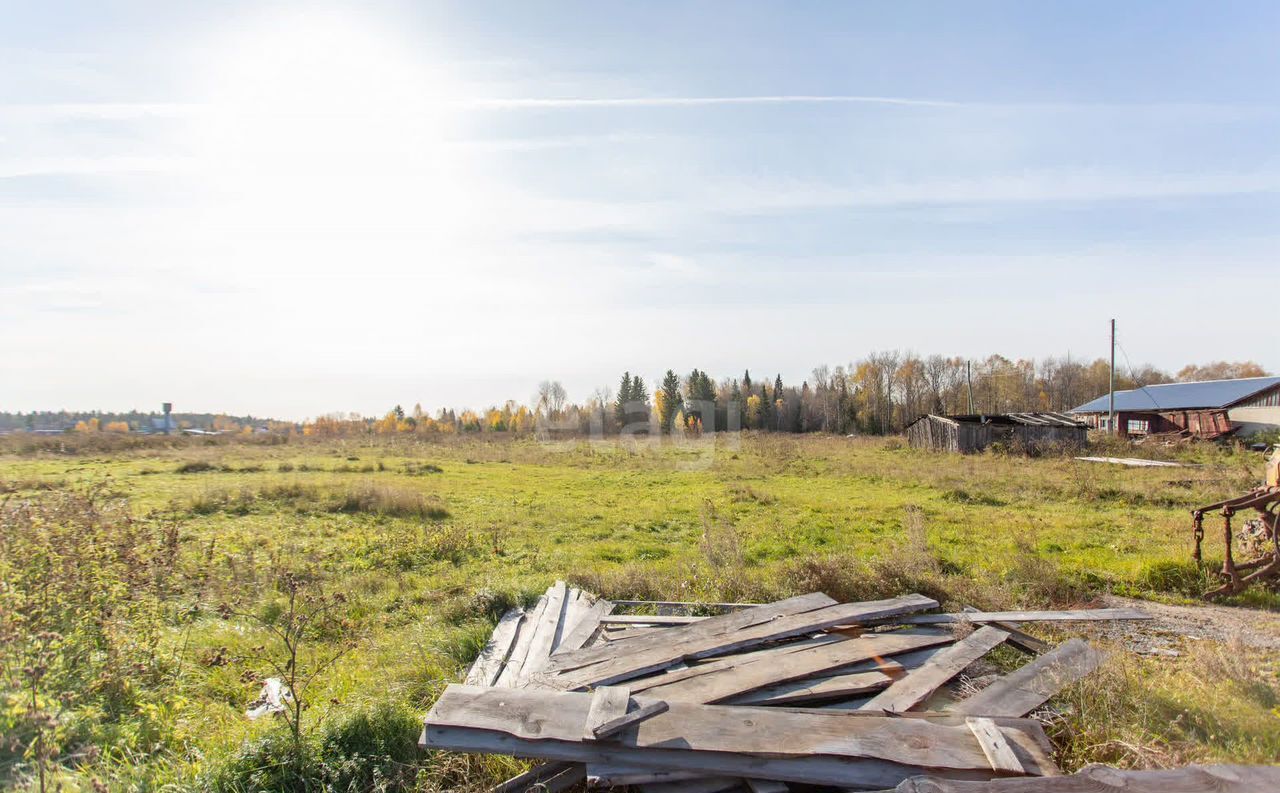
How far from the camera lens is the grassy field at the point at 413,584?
4133mm

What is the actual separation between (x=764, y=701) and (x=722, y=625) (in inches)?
52.7

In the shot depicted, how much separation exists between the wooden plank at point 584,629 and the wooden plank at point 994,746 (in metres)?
3.17

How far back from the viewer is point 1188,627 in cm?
702

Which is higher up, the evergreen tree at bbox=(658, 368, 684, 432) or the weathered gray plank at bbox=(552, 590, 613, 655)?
the evergreen tree at bbox=(658, 368, 684, 432)

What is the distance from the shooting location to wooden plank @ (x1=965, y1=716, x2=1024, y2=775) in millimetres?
3533

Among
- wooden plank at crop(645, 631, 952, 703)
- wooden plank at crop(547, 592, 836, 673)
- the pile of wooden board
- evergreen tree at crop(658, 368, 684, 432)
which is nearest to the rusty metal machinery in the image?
the pile of wooden board

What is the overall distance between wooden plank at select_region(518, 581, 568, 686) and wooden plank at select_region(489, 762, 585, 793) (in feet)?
3.84

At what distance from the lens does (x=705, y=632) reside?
5.61m

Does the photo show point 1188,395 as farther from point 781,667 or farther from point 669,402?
point 781,667

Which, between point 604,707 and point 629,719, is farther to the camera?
point 604,707

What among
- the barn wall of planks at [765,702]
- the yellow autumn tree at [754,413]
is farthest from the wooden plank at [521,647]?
the yellow autumn tree at [754,413]

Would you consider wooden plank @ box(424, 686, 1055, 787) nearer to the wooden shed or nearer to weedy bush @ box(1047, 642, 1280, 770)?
weedy bush @ box(1047, 642, 1280, 770)

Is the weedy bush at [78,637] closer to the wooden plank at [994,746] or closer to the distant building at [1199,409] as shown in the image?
the wooden plank at [994,746]

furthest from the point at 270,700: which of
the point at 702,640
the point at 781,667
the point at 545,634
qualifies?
the point at 781,667
